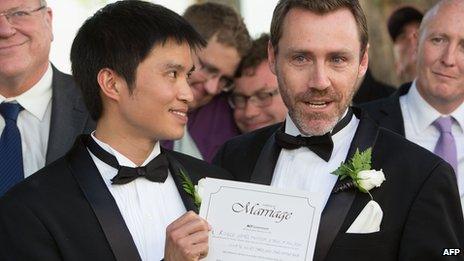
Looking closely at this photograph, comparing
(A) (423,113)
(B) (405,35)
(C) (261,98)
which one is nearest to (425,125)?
(A) (423,113)

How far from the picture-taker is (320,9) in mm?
4660

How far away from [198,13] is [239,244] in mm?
2927

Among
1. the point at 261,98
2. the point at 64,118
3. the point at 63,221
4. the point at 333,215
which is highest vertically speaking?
the point at 261,98

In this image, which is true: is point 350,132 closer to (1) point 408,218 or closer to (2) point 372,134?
(2) point 372,134

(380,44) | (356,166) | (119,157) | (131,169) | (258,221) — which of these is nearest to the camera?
(258,221)

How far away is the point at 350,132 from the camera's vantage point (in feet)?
15.6

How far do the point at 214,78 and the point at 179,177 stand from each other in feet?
6.80

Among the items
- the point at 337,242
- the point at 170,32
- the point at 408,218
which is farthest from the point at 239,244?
the point at 170,32

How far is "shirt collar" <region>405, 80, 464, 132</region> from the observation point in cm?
589

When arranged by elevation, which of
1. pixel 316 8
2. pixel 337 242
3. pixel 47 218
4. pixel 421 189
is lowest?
pixel 47 218

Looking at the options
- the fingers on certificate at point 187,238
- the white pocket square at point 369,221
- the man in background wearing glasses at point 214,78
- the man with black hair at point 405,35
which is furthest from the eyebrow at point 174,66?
the man with black hair at point 405,35

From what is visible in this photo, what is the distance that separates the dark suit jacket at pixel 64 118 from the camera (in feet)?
17.5

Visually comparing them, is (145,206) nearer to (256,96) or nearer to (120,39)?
(120,39)

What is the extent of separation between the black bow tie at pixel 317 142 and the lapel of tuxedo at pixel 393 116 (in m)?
1.09
